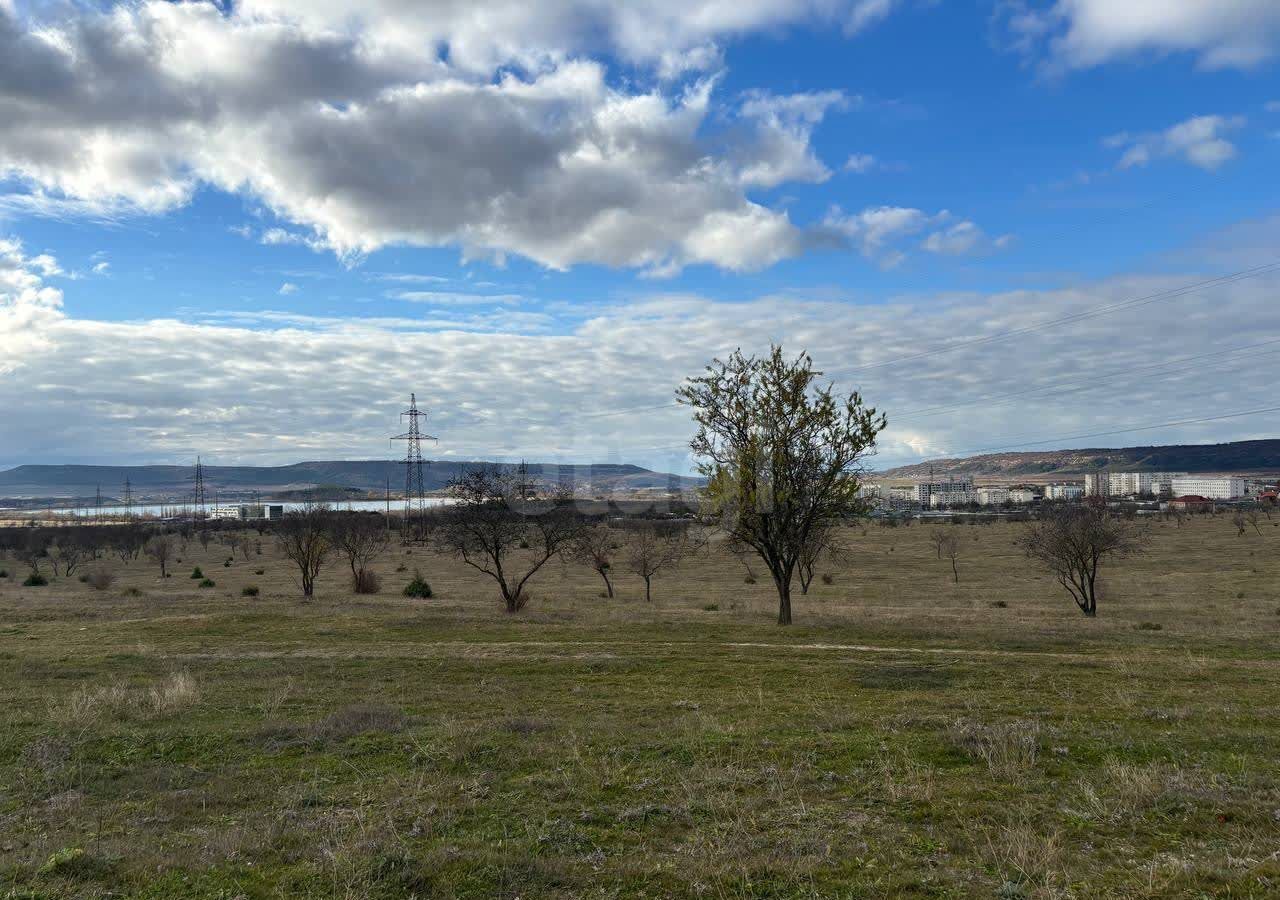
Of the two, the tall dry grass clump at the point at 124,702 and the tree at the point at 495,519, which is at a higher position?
the tree at the point at 495,519

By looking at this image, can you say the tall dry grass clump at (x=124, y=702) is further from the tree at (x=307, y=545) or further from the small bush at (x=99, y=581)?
the small bush at (x=99, y=581)

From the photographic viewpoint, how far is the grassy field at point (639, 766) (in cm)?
598

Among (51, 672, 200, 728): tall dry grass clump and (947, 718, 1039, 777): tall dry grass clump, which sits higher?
(947, 718, 1039, 777): tall dry grass clump

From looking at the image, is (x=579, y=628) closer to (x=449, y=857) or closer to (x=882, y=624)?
(x=882, y=624)

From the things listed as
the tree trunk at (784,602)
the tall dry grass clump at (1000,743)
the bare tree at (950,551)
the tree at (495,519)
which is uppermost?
the tree at (495,519)

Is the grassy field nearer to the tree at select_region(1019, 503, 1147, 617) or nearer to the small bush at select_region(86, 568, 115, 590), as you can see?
the tree at select_region(1019, 503, 1147, 617)

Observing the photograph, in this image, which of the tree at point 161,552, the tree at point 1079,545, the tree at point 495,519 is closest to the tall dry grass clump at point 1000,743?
the tree at point 495,519

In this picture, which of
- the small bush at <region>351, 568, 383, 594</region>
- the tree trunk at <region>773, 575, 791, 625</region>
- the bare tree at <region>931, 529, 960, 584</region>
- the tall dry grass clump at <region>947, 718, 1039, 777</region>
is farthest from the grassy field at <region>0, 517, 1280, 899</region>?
the bare tree at <region>931, 529, 960, 584</region>

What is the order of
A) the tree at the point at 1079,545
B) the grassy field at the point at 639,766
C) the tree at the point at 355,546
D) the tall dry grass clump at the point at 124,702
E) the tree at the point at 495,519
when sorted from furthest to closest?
the tree at the point at 355,546 → the tree at the point at 1079,545 → the tree at the point at 495,519 → the tall dry grass clump at the point at 124,702 → the grassy field at the point at 639,766

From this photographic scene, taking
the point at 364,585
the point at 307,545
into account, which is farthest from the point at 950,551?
the point at 307,545

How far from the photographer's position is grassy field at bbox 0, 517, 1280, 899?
5.98 m

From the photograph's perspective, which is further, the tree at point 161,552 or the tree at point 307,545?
the tree at point 161,552

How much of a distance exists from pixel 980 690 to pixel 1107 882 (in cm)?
863

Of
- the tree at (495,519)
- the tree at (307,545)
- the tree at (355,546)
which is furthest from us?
the tree at (355,546)
